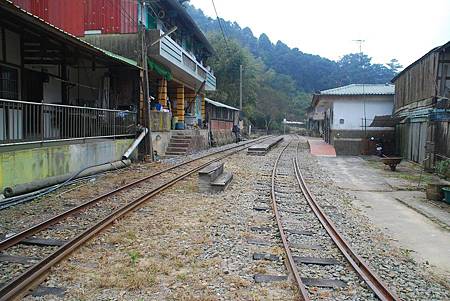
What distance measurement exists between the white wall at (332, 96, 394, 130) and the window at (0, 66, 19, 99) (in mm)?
23862

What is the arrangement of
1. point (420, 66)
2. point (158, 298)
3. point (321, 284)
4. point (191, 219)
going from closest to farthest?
point (158, 298) < point (321, 284) < point (191, 219) < point (420, 66)

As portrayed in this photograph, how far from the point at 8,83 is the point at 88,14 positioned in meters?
7.32

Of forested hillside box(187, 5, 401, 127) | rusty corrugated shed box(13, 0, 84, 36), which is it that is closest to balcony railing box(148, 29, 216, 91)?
rusty corrugated shed box(13, 0, 84, 36)

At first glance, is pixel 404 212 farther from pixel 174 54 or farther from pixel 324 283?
pixel 174 54

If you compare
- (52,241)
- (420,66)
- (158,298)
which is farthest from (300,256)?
(420,66)

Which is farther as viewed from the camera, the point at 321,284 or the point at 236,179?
the point at 236,179

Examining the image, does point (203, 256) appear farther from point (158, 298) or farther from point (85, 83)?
point (85, 83)

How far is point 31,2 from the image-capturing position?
17.7 meters

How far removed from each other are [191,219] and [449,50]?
631 inches

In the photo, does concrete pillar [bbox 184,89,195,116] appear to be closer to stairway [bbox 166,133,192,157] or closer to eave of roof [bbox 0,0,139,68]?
stairway [bbox 166,133,192,157]

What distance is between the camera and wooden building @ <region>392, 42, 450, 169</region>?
15.4 meters

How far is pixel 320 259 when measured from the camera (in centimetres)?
548

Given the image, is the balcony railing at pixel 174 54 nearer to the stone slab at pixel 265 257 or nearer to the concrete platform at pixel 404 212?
the concrete platform at pixel 404 212

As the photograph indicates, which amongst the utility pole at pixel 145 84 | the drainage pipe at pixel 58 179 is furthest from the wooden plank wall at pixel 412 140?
the drainage pipe at pixel 58 179
